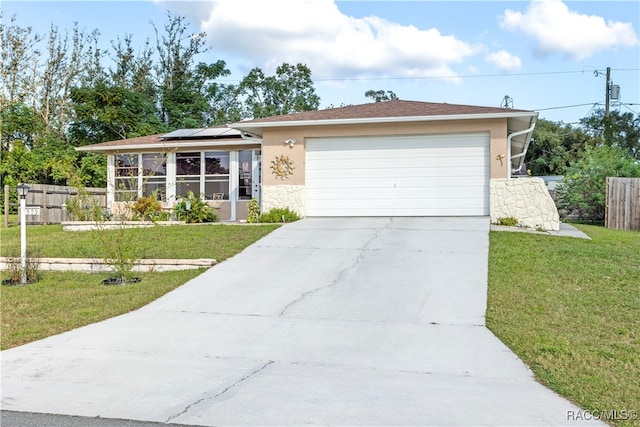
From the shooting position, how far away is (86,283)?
9453 mm

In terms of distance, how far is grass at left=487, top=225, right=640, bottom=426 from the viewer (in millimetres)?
4656

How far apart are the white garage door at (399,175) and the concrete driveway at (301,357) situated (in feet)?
16.3

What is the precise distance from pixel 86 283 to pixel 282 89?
33806 millimetres


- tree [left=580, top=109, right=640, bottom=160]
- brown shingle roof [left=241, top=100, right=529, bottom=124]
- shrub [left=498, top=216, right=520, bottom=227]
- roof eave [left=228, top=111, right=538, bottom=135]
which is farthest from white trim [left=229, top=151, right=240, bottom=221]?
tree [left=580, top=109, right=640, bottom=160]

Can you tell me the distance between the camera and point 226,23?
20844 mm

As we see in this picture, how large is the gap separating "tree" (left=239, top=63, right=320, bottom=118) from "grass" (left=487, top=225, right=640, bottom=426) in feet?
102

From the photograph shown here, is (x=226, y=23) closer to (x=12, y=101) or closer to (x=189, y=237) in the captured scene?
(x=189, y=237)

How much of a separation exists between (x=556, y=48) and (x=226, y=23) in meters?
12.5

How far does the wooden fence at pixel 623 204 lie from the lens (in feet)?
56.9

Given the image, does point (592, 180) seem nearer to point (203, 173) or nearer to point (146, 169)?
point (203, 173)

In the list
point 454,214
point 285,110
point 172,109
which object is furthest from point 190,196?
point 285,110

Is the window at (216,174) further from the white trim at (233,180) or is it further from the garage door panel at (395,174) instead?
the garage door panel at (395,174)

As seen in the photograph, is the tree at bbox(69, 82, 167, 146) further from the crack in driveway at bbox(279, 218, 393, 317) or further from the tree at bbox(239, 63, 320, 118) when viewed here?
the crack in driveway at bbox(279, 218, 393, 317)

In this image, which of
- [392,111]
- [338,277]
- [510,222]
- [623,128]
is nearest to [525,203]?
[510,222]
